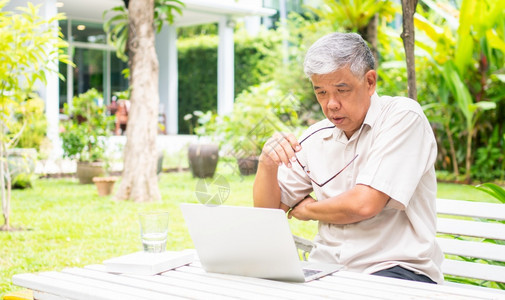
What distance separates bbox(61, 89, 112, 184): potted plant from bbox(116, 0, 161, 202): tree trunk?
2350mm

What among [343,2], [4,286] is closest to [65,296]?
[4,286]

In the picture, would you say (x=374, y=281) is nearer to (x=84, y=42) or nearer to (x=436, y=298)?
(x=436, y=298)

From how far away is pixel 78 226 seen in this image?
5.92 m

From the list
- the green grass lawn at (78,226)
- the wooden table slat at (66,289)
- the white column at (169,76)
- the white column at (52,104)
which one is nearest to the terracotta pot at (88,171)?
the green grass lawn at (78,226)

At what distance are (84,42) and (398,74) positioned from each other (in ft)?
27.4

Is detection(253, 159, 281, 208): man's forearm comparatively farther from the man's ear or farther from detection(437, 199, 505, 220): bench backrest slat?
detection(437, 199, 505, 220): bench backrest slat

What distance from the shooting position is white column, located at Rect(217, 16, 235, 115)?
1444 centimetres

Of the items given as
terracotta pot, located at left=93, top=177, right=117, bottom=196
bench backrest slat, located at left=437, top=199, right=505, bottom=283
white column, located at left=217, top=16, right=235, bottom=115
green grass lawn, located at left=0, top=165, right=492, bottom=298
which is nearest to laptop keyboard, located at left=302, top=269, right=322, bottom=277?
bench backrest slat, located at left=437, top=199, right=505, bottom=283

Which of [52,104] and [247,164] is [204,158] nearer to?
[247,164]

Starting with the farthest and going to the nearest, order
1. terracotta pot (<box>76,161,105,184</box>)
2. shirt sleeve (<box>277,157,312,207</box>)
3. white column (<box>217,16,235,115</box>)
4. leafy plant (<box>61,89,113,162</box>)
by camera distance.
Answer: white column (<box>217,16,235,115</box>) → leafy plant (<box>61,89,113,162</box>) → terracotta pot (<box>76,161,105,184</box>) → shirt sleeve (<box>277,157,312,207</box>)

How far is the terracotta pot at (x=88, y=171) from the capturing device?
31.5 feet

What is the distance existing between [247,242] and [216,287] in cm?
14

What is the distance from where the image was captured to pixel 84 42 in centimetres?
1565

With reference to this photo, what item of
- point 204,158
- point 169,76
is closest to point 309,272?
point 204,158
